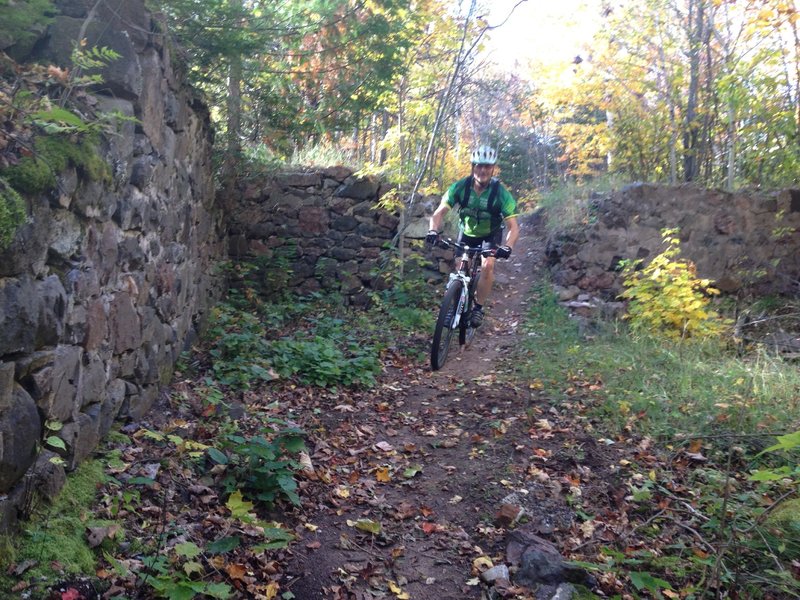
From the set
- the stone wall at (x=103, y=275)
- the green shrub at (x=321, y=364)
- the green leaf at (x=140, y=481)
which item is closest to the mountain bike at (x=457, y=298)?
the green shrub at (x=321, y=364)

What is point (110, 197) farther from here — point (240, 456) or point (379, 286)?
point (379, 286)

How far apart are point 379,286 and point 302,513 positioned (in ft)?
18.9

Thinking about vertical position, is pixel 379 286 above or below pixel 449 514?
above

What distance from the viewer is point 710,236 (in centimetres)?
948

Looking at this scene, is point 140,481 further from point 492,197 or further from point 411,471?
point 492,197

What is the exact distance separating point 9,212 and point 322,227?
675cm

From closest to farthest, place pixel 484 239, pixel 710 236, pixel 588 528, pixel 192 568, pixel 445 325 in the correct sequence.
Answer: pixel 192 568
pixel 588 528
pixel 445 325
pixel 484 239
pixel 710 236

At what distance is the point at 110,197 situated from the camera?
3.65 metres

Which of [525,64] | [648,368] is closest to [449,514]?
[648,368]

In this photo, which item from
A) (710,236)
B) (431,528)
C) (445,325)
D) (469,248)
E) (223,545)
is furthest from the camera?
(710,236)

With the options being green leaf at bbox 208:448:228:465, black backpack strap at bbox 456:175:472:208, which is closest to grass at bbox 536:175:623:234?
black backpack strap at bbox 456:175:472:208

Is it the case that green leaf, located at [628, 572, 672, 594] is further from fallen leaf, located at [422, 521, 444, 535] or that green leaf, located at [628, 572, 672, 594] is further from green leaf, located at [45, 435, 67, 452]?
green leaf, located at [45, 435, 67, 452]

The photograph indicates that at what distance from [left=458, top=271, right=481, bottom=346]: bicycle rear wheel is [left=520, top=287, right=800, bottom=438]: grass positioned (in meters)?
0.67

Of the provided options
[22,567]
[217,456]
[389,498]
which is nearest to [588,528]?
[389,498]
